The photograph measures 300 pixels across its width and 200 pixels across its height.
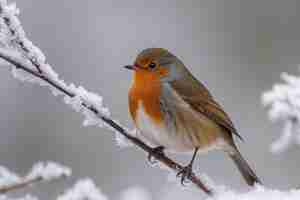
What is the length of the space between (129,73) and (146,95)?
4.98 metres

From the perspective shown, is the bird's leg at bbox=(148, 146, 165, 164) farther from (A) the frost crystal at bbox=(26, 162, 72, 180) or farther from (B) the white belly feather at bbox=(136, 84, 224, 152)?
(A) the frost crystal at bbox=(26, 162, 72, 180)

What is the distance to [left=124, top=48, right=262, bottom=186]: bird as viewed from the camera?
3.89 meters

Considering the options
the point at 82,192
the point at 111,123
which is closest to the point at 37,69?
the point at 111,123

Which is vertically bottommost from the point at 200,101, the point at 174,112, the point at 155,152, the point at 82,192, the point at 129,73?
the point at 82,192

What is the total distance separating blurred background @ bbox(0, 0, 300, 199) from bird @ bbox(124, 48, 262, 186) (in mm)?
2350

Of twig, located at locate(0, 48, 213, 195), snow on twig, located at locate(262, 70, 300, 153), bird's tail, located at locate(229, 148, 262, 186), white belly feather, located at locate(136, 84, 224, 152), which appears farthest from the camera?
bird's tail, located at locate(229, 148, 262, 186)

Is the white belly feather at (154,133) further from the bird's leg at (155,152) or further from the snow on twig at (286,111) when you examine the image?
the snow on twig at (286,111)

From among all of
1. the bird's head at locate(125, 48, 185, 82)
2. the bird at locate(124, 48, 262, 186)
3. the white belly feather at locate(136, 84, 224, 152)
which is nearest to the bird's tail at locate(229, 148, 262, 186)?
the bird at locate(124, 48, 262, 186)

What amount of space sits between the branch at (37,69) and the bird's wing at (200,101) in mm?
1616

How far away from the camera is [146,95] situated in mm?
A: 3988

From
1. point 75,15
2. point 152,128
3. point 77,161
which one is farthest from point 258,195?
point 75,15

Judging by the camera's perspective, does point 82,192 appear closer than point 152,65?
Yes

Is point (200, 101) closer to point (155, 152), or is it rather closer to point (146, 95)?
point (146, 95)

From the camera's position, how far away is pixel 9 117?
296 inches
